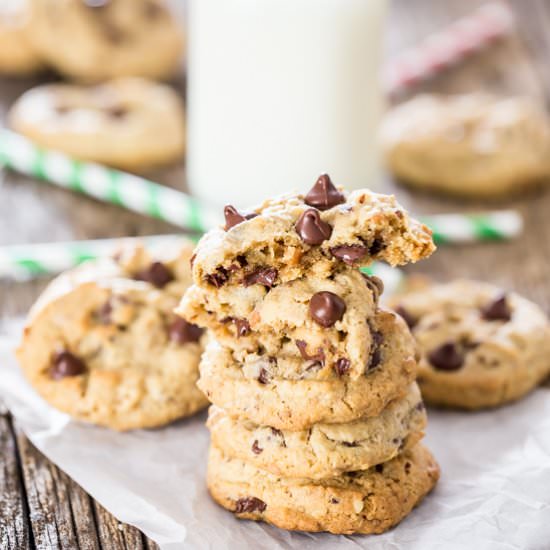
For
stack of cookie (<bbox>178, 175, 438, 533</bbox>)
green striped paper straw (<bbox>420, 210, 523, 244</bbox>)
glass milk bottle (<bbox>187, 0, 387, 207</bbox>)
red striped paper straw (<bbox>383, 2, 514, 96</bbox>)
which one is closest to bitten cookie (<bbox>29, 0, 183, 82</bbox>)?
glass milk bottle (<bbox>187, 0, 387, 207</bbox>)

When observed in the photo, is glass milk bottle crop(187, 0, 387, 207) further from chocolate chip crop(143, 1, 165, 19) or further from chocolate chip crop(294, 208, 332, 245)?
chocolate chip crop(294, 208, 332, 245)

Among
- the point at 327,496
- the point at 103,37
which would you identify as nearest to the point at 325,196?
the point at 327,496

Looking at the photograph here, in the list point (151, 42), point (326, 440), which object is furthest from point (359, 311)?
point (151, 42)

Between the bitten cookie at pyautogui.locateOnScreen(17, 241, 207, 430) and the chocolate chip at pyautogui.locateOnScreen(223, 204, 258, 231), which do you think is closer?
the chocolate chip at pyautogui.locateOnScreen(223, 204, 258, 231)

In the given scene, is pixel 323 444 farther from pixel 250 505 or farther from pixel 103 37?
pixel 103 37

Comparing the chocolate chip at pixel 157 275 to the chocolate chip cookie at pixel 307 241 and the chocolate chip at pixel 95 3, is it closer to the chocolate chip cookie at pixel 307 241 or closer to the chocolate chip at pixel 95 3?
the chocolate chip cookie at pixel 307 241

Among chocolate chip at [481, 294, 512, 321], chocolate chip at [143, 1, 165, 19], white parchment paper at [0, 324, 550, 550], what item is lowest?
white parchment paper at [0, 324, 550, 550]
